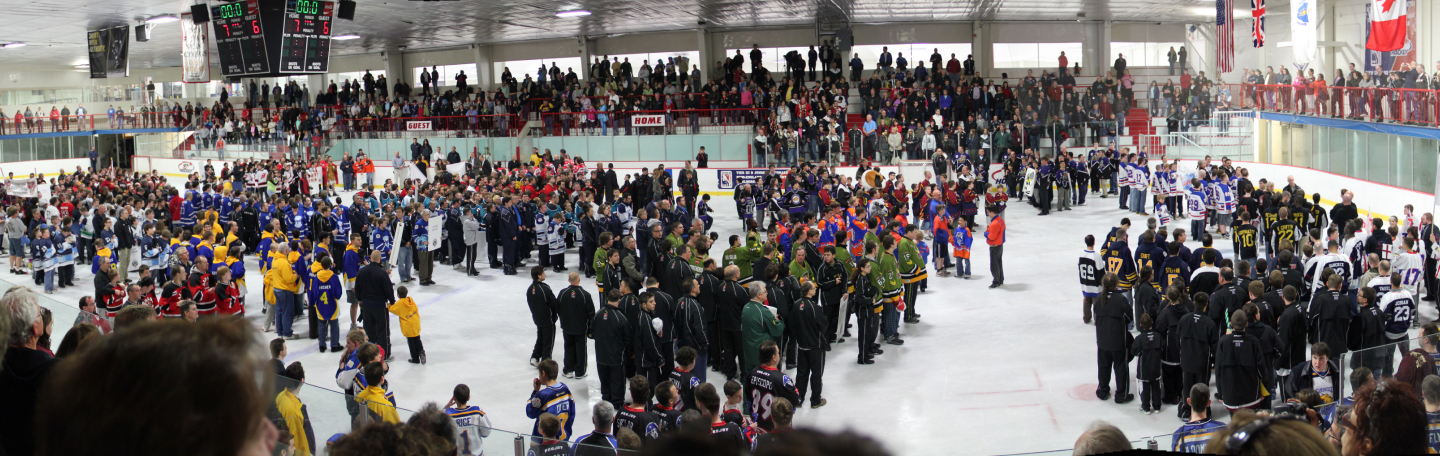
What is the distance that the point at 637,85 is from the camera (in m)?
39.0

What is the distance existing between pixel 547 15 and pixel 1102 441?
1251 inches

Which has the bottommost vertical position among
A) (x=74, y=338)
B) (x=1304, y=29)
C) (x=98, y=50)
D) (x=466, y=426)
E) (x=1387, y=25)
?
(x=466, y=426)

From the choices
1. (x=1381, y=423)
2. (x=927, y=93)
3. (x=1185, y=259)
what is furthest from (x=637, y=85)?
(x=1381, y=423)

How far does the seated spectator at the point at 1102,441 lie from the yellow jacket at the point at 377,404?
428 cm

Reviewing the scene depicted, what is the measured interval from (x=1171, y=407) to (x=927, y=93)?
23820mm

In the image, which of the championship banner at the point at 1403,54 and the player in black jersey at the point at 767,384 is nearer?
the player in black jersey at the point at 767,384

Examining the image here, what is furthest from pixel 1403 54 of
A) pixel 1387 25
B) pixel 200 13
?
pixel 200 13

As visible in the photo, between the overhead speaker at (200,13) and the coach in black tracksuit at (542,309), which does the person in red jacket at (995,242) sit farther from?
the overhead speaker at (200,13)

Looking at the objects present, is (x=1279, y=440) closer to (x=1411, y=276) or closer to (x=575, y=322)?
(x=575, y=322)

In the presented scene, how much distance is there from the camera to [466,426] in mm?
7441

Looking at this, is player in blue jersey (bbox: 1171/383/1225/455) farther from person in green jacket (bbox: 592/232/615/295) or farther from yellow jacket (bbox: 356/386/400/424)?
person in green jacket (bbox: 592/232/615/295)

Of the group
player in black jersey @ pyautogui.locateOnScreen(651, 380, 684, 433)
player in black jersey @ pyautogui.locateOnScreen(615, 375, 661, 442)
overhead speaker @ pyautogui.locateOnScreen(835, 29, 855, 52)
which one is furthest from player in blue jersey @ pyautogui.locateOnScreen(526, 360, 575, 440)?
overhead speaker @ pyautogui.locateOnScreen(835, 29, 855, 52)

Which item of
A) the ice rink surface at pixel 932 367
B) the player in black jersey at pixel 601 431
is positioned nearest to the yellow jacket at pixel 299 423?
the ice rink surface at pixel 932 367

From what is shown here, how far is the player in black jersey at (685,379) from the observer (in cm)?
885
